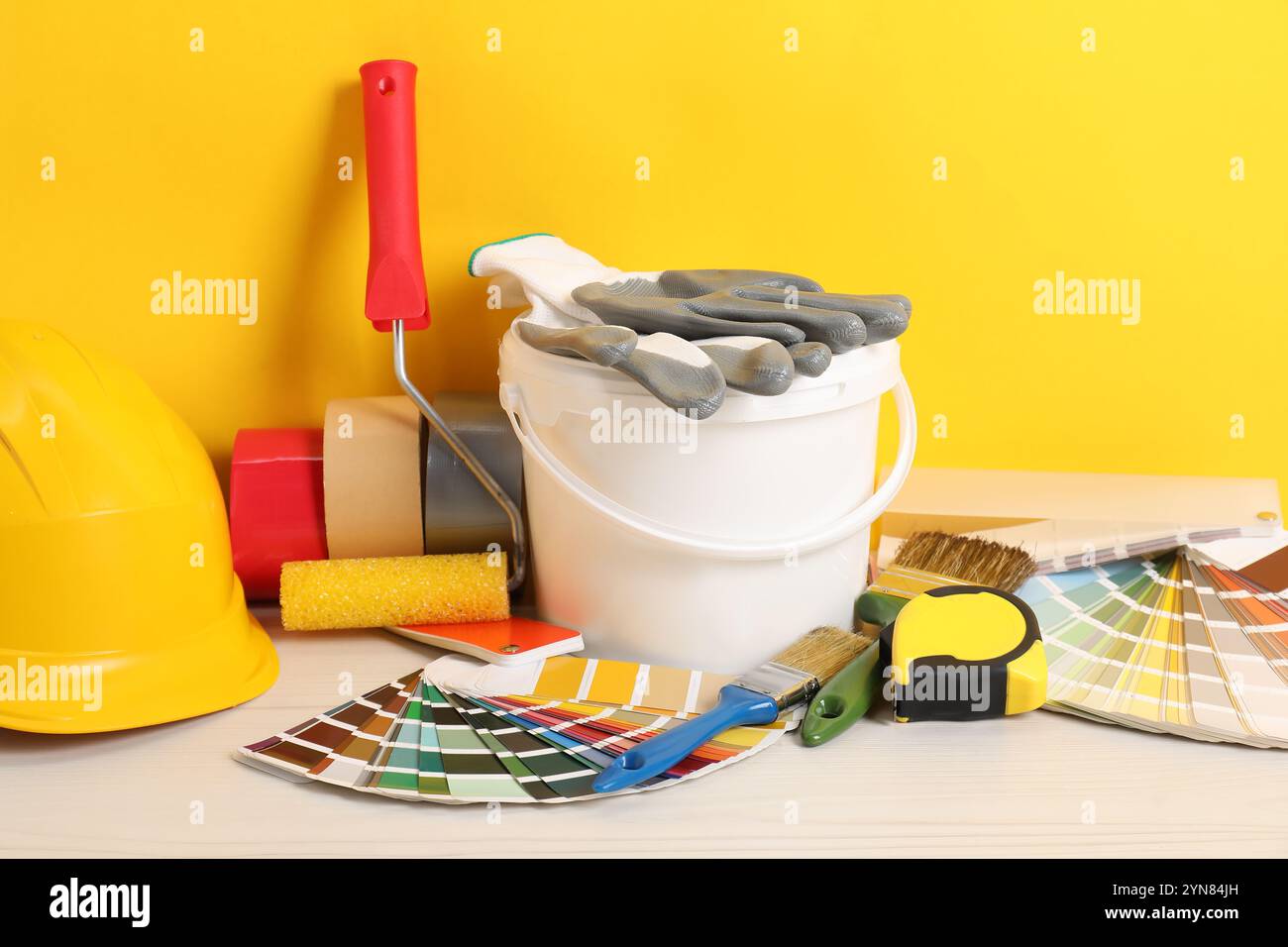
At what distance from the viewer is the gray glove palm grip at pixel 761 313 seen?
2.61 ft

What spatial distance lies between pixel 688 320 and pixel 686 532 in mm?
152

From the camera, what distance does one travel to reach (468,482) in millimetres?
967

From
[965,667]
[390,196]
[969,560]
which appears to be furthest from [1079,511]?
[390,196]

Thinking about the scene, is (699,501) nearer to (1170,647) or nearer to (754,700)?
(754,700)

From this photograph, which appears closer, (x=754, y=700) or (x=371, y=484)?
(x=754, y=700)

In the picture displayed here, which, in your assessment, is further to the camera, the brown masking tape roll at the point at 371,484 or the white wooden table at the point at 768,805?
the brown masking tape roll at the point at 371,484

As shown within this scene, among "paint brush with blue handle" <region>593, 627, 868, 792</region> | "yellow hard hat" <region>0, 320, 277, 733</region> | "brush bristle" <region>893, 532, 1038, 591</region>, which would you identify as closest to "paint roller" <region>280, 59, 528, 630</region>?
"yellow hard hat" <region>0, 320, 277, 733</region>

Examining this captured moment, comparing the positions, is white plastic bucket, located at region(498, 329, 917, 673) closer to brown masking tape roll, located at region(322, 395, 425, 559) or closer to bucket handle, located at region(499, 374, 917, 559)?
bucket handle, located at region(499, 374, 917, 559)

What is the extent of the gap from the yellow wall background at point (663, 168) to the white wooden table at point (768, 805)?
42 centimetres

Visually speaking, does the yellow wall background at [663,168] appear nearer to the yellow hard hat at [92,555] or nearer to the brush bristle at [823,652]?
the yellow hard hat at [92,555]

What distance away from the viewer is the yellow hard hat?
75 centimetres

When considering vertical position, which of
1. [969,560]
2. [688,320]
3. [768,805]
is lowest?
[768,805]

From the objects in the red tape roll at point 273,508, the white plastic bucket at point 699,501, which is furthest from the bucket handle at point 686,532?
the red tape roll at point 273,508
